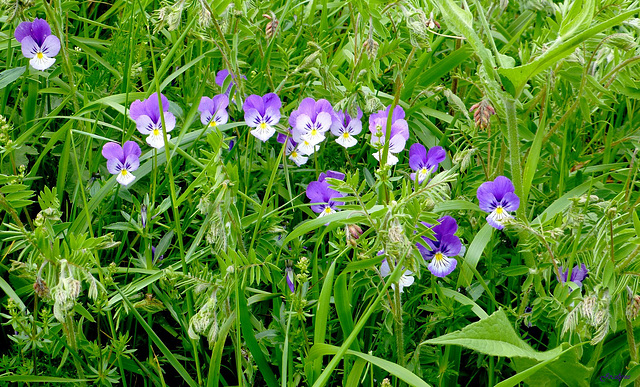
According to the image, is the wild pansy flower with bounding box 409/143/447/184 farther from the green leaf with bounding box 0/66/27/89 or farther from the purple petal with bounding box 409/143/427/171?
the green leaf with bounding box 0/66/27/89

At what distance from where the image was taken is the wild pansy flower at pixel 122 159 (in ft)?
6.58

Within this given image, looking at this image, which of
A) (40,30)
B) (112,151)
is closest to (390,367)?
(112,151)

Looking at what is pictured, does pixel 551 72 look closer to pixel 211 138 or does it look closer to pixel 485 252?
pixel 485 252

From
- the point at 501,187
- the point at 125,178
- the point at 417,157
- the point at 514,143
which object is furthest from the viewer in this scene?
the point at 417,157

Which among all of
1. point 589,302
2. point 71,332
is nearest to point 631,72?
point 589,302

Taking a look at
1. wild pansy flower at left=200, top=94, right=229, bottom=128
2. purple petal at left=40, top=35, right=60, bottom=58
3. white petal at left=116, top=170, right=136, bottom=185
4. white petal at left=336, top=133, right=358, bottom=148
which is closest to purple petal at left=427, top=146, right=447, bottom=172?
white petal at left=336, top=133, right=358, bottom=148

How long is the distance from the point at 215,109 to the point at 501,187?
0.94 meters

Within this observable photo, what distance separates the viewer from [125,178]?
2.00 metres

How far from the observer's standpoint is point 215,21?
200 centimetres

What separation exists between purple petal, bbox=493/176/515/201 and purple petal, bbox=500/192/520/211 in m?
0.02

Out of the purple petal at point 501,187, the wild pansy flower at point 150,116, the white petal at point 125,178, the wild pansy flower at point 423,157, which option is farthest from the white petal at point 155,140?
the purple petal at point 501,187

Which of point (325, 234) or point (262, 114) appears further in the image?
point (262, 114)

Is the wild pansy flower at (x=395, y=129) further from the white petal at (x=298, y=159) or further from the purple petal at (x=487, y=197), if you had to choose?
the purple petal at (x=487, y=197)

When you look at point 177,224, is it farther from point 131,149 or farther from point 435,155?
point 435,155
